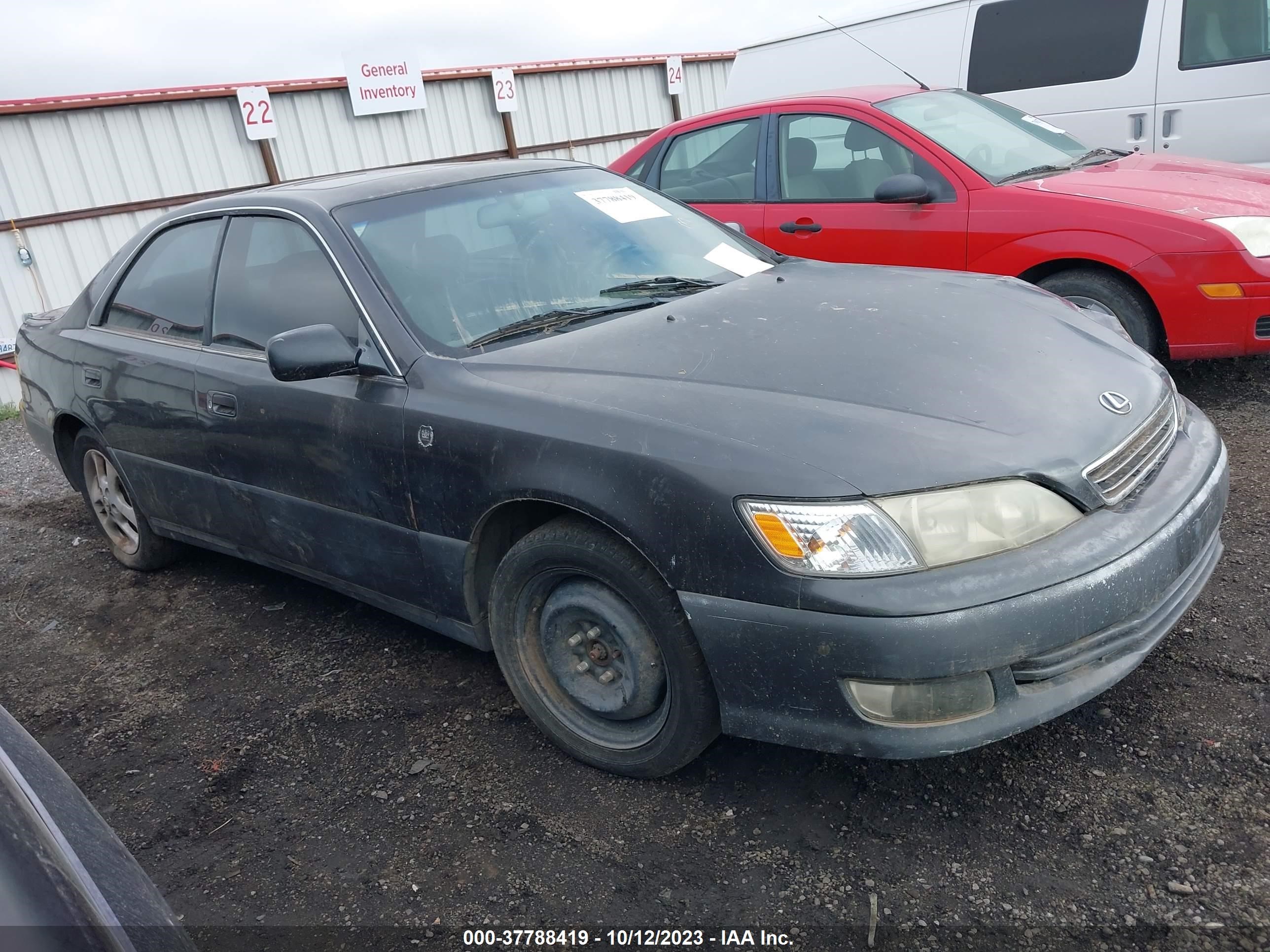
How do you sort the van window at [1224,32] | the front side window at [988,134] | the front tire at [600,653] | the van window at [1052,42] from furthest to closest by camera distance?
the van window at [1052,42], the van window at [1224,32], the front side window at [988,134], the front tire at [600,653]

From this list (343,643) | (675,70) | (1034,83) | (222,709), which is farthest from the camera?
(675,70)

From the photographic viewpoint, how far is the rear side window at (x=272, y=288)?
3.17m

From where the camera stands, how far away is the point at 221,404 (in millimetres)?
3498

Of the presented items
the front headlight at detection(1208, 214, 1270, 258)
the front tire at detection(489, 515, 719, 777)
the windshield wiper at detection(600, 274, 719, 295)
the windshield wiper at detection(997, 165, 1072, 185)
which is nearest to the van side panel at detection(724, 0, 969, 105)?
the windshield wiper at detection(997, 165, 1072, 185)

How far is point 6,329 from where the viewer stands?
9594mm

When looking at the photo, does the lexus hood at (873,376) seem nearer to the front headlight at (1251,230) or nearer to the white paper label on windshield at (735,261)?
the white paper label on windshield at (735,261)

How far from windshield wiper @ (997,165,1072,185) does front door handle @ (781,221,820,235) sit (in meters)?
0.97

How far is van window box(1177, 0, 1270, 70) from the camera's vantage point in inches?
248

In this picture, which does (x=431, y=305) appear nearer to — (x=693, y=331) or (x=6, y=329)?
(x=693, y=331)

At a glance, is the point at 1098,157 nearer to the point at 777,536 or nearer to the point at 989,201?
the point at 989,201

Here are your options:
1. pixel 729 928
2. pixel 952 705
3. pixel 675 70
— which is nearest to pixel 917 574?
pixel 952 705

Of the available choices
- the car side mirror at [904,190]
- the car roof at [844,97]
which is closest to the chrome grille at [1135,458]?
the car side mirror at [904,190]

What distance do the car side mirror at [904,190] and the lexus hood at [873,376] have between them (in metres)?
1.96

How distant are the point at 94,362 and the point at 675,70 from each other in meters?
13.9
